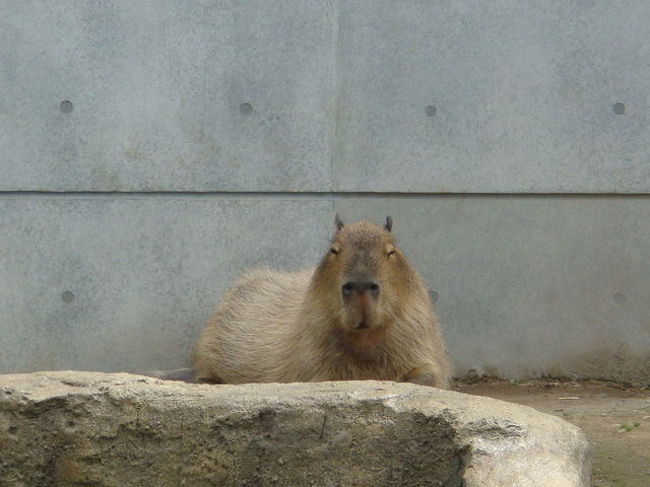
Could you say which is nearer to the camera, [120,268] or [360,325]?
[360,325]

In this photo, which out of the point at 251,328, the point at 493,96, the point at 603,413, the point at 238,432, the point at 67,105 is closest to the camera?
the point at 238,432

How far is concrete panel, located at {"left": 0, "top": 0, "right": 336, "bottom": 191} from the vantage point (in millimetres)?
5832

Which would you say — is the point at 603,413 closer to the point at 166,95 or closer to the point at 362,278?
the point at 362,278

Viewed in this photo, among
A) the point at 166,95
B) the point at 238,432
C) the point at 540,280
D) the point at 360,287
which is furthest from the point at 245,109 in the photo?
the point at 238,432

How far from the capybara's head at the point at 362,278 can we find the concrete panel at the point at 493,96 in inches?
51.3

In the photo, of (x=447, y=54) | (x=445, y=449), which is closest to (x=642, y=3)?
(x=447, y=54)

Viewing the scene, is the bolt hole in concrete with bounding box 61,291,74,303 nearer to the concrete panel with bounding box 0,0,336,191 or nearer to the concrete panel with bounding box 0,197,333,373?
the concrete panel with bounding box 0,197,333,373

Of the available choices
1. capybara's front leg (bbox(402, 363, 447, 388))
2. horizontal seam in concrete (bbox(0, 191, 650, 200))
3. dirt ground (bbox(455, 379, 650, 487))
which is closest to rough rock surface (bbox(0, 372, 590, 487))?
dirt ground (bbox(455, 379, 650, 487))

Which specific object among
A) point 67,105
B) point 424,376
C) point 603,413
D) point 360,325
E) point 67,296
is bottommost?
point 603,413

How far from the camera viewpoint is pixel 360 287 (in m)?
4.33

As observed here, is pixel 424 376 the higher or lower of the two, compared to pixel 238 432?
lower

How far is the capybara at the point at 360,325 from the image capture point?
→ 4395 millimetres

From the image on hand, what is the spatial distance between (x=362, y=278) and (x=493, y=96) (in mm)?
2001

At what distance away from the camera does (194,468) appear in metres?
3.19
